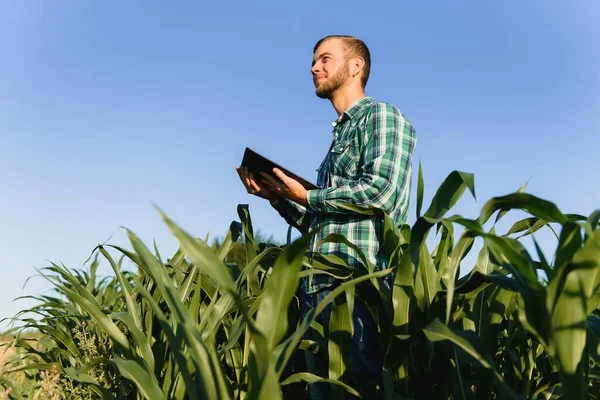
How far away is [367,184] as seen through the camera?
1.84 m

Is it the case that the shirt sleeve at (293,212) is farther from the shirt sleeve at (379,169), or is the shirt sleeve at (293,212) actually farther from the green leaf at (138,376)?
the green leaf at (138,376)

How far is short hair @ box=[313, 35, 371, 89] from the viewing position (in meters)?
2.19

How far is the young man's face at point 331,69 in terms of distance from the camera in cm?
217

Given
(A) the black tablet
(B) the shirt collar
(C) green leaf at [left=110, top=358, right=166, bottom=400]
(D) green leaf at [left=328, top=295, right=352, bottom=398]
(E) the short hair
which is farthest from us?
(E) the short hair

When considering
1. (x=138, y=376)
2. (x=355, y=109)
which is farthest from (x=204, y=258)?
(x=355, y=109)

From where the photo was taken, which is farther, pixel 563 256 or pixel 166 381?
pixel 166 381

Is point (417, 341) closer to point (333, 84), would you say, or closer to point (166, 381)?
point (166, 381)

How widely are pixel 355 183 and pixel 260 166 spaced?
0.33 metres

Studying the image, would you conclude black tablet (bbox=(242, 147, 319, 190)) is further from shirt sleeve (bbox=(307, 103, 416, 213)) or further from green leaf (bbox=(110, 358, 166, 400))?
green leaf (bbox=(110, 358, 166, 400))

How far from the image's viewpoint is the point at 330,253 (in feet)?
6.24

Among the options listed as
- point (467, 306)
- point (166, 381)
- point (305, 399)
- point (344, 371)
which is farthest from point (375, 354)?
point (166, 381)

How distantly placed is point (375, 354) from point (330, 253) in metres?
0.33

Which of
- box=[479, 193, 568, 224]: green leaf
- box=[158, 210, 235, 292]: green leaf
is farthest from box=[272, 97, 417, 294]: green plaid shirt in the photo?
box=[158, 210, 235, 292]: green leaf

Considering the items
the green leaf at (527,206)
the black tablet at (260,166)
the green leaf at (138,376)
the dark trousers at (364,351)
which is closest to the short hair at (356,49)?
the black tablet at (260,166)
